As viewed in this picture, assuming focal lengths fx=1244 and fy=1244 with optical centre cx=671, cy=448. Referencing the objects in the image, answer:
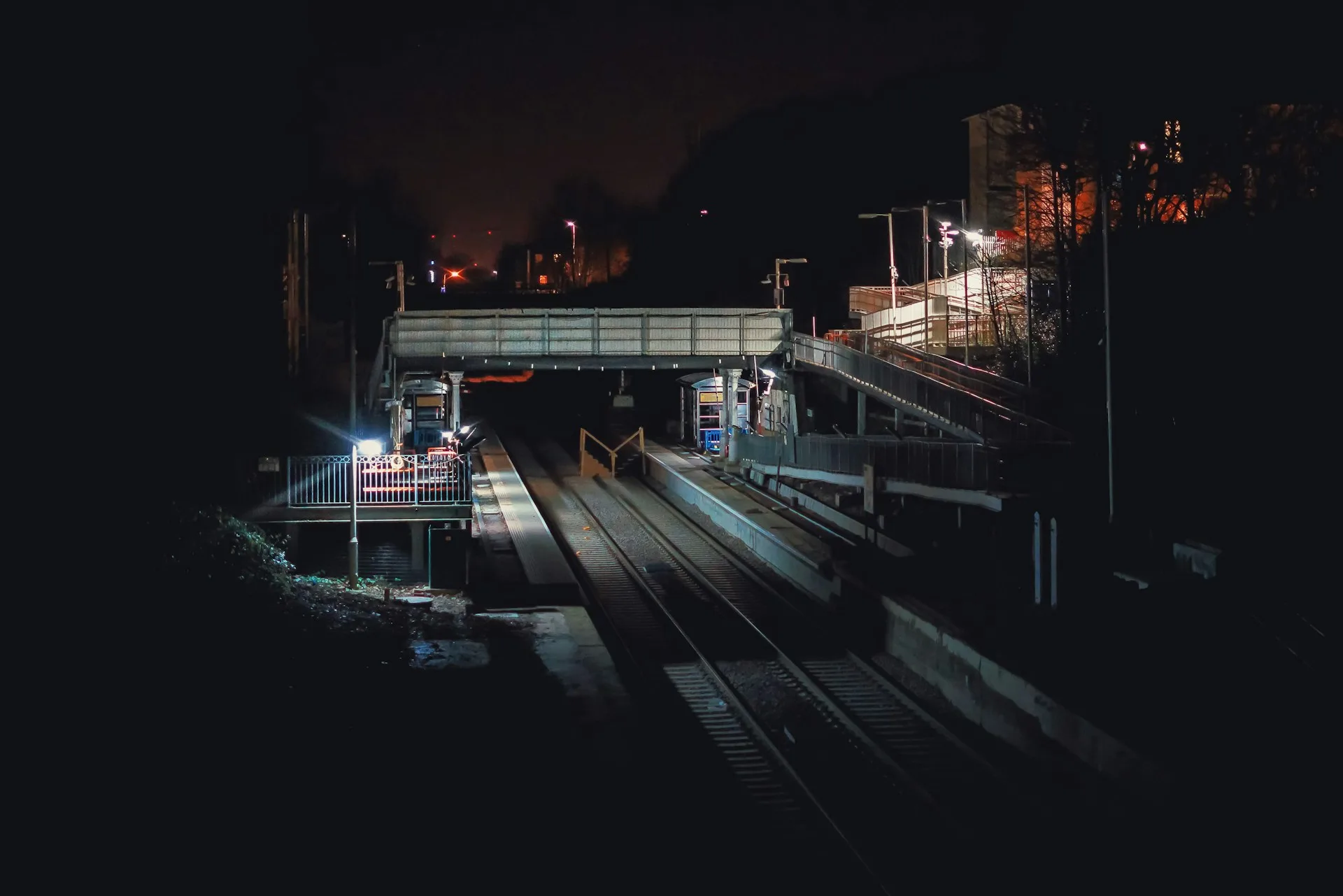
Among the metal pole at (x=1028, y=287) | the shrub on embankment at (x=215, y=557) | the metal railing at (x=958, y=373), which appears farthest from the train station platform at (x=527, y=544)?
the metal pole at (x=1028, y=287)

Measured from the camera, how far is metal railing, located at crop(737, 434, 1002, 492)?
21.8 meters

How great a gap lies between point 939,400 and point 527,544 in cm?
988

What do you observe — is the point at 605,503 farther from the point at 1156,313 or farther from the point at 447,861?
the point at 447,861

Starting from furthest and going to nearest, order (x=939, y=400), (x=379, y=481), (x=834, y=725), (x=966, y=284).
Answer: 1. (x=966, y=284)
2. (x=939, y=400)
3. (x=379, y=481)
4. (x=834, y=725)

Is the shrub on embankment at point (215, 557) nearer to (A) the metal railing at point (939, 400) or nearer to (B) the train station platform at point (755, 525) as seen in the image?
(B) the train station platform at point (755, 525)

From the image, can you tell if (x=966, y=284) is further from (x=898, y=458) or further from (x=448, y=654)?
(x=448, y=654)

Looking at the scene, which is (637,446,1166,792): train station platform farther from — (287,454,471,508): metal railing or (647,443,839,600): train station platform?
(287,454,471,508): metal railing

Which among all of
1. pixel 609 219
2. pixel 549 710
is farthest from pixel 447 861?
pixel 609 219

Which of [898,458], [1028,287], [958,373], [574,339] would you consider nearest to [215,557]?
[898,458]

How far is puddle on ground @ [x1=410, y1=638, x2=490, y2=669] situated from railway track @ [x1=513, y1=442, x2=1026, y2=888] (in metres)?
2.95

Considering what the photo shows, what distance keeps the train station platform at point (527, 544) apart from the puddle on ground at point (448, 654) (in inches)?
152

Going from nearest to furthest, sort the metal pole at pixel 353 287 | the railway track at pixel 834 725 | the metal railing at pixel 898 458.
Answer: the railway track at pixel 834 725
the metal railing at pixel 898 458
the metal pole at pixel 353 287

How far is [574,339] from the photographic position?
39188 millimetres

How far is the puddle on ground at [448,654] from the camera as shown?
49.2 ft
